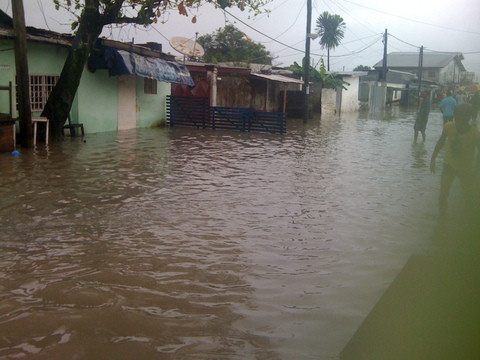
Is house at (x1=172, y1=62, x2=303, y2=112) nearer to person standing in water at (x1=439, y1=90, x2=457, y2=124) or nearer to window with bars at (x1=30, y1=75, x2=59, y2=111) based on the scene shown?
window with bars at (x1=30, y1=75, x2=59, y2=111)

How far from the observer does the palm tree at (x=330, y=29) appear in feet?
247

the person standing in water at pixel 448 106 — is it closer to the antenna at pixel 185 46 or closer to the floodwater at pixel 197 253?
the floodwater at pixel 197 253

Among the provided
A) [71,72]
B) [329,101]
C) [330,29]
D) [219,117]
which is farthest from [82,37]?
[330,29]

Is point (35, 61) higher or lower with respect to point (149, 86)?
higher

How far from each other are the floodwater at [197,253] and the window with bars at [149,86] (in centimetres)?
1068

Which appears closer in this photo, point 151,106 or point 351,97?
point 151,106

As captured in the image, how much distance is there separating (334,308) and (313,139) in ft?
47.8

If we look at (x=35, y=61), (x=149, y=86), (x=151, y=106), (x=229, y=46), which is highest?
(x=229, y=46)

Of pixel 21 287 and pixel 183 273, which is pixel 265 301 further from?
pixel 21 287

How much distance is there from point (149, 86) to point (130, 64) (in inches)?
156

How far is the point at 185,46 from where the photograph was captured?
26359 millimetres

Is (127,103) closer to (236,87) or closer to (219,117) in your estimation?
(219,117)

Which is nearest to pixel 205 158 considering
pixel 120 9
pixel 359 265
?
pixel 120 9

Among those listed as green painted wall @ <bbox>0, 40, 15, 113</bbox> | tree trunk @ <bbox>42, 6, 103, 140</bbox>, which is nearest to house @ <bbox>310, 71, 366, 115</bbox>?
tree trunk @ <bbox>42, 6, 103, 140</bbox>
